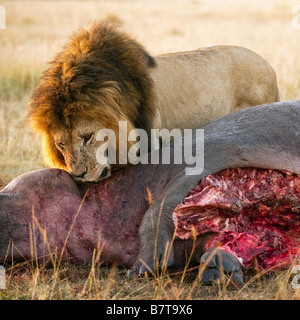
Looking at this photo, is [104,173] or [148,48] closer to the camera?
[104,173]

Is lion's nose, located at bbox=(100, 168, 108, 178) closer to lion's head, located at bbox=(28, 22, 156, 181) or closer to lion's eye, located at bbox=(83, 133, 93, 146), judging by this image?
lion's head, located at bbox=(28, 22, 156, 181)

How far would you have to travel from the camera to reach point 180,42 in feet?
45.1

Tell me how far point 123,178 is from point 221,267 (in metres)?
1.01

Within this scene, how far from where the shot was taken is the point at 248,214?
3.58 meters

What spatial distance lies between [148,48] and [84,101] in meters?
9.41

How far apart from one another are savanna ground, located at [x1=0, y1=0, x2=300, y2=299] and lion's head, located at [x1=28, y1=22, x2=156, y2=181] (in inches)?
23.6

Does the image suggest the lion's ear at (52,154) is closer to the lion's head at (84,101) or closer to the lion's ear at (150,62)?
the lion's head at (84,101)

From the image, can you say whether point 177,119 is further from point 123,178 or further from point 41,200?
point 41,200

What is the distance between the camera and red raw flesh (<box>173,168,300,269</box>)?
3.49 m

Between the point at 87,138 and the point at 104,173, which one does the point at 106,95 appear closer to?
the point at 87,138

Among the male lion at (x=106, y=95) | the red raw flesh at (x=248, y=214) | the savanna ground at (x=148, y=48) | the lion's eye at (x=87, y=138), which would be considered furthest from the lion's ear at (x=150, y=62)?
the red raw flesh at (x=248, y=214)

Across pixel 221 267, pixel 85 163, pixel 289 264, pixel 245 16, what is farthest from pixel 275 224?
pixel 245 16

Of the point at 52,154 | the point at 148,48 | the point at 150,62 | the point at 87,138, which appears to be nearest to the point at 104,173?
the point at 87,138

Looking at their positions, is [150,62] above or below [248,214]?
above
